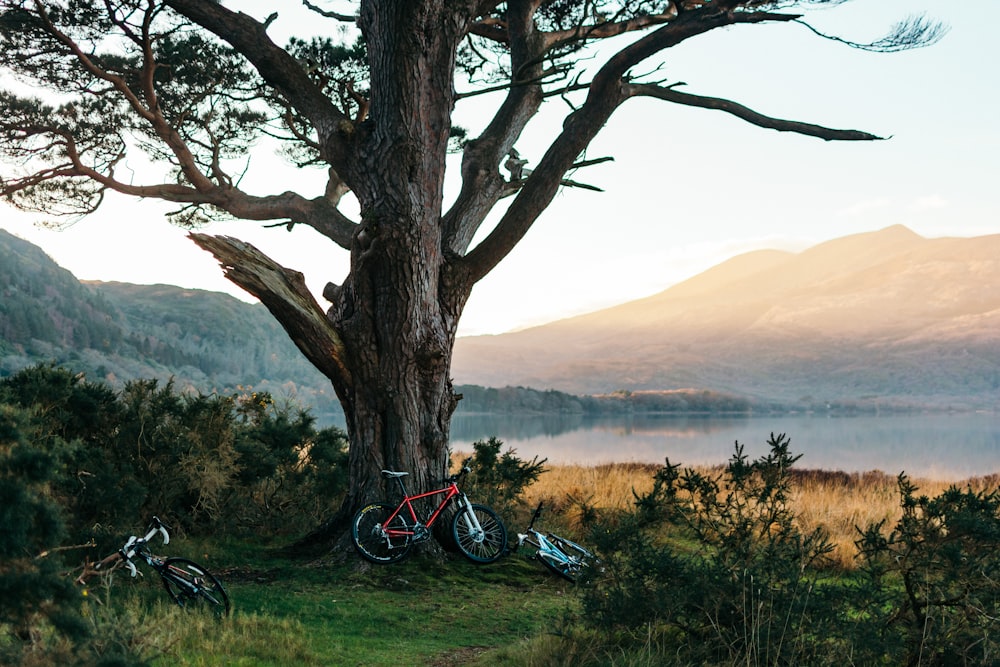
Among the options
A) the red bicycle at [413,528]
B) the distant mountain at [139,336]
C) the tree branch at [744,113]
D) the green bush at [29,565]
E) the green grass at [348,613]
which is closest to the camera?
the green bush at [29,565]

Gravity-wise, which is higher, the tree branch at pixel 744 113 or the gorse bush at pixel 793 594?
the tree branch at pixel 744 113

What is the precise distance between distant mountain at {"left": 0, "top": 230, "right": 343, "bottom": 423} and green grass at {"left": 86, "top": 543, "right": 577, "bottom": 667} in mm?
32057

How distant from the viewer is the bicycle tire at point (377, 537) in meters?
8.68

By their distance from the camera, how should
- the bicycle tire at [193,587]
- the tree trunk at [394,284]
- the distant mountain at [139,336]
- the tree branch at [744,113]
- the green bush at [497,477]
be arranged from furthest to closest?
the distant mountain at [139,336], the green bush at [497,477], the tree branch at [744,113], the tree trunk at [394,284], the bicycle tire at [193,587]

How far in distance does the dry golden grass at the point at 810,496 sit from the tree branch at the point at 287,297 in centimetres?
395

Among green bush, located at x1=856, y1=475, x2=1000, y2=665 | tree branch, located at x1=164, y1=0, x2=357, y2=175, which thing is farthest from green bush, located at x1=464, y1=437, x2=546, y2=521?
green bush, located at x1=856, y1=475, x2=1000, y2=665

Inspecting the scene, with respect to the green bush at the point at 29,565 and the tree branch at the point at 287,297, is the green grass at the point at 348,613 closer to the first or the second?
the green bush at the point at 29,565

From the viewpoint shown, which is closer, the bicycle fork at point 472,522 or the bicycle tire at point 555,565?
the bicycle tire at point 555,565

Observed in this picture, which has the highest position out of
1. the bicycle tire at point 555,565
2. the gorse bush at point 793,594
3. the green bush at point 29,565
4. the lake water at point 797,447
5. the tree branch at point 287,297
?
the tree branch at point 287,297

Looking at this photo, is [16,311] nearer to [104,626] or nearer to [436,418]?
[436,418]

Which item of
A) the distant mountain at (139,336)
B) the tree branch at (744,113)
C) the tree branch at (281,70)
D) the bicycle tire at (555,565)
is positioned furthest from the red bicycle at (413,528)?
the distant mountain at (139,336)

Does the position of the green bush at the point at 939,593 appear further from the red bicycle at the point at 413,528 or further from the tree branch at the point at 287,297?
the tree branch at the point at 287,297

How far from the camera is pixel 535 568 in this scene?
9.27m

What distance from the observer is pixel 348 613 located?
23.4 feet
